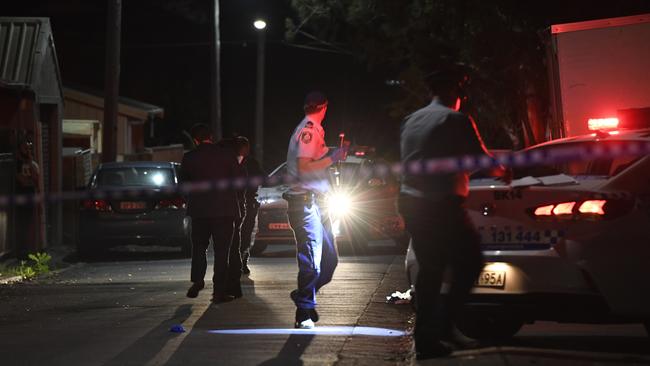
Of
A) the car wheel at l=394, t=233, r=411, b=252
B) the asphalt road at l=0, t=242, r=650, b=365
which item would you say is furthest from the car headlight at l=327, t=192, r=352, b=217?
the asphalt road at l=0, t=242, r=650, b=365

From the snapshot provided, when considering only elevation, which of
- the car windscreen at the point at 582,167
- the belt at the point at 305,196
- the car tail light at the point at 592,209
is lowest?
the car tail light at the point at 592,209

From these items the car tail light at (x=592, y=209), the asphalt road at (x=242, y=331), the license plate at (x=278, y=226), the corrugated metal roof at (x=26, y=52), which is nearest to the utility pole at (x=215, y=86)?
the corrugated metal roof at (x=26, y=52)

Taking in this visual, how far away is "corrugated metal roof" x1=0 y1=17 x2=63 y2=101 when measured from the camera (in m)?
16.8

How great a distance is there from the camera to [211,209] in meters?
9.91

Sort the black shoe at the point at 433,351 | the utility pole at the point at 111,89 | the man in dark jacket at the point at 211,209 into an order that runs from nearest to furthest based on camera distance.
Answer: the black shoe at the point at 433,351
the man in dark jacket at the point at 211,209
the utility pole at the point at 111,89

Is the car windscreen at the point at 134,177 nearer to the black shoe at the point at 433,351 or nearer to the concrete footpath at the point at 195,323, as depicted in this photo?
the concrete footpath at the point at 195,323

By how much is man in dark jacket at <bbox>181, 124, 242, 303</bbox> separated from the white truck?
4121 millimetres

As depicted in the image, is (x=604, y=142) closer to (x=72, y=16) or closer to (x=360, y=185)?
(x=360, y=185)

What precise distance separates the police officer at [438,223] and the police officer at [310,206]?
1.58 metres

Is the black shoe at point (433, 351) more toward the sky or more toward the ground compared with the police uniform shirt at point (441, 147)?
more toward the ground

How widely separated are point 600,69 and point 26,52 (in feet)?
30.7

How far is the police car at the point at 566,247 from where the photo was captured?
21.4ft

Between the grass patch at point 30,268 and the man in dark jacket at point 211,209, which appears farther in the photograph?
the grass patch at point 30,268

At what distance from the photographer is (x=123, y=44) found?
45.2 metres
